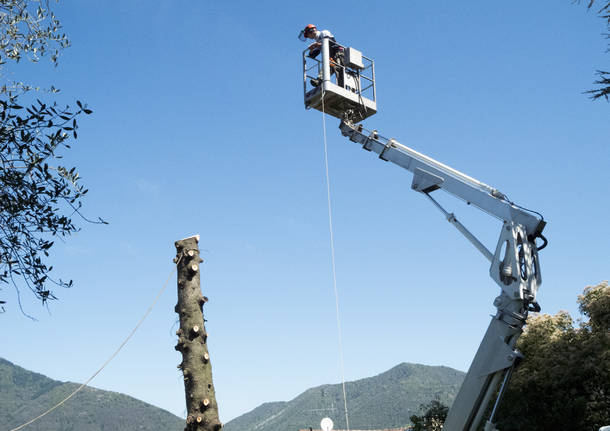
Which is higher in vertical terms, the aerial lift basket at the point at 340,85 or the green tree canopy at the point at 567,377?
the aerial lift basket at the point at 340,85

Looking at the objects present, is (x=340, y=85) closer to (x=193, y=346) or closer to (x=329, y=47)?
(x=329, y=47)

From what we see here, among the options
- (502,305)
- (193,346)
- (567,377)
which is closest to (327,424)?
(567,377)

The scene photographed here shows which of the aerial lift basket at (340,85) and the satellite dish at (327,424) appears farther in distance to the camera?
the satellite dish at (327,424)

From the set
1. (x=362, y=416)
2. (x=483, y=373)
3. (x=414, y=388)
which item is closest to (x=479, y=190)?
(x=483, y=373)

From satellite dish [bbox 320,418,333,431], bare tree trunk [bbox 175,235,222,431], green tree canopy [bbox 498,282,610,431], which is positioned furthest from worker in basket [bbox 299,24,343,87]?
satellite dish [bbox 320,418,333,431]

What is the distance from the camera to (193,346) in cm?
706

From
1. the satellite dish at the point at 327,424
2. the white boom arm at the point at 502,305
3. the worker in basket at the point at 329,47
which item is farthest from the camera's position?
the satellite dish at the point at 327,424

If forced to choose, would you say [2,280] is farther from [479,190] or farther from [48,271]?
[479,190]

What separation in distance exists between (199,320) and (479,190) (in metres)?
6.69

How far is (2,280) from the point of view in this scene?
5883 millimetres

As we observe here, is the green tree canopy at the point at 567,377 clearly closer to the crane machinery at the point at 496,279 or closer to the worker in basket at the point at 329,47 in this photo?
the crane machinery at the point at 496,279

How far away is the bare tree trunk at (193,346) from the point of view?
684cm

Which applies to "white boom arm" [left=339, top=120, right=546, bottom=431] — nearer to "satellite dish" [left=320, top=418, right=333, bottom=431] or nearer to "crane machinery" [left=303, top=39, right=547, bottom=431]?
"crane machinery" [left=303, top=39, right=547, bottom=431]

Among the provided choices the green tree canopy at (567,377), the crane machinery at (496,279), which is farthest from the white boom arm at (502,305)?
the green tree canopy at (567,377)
